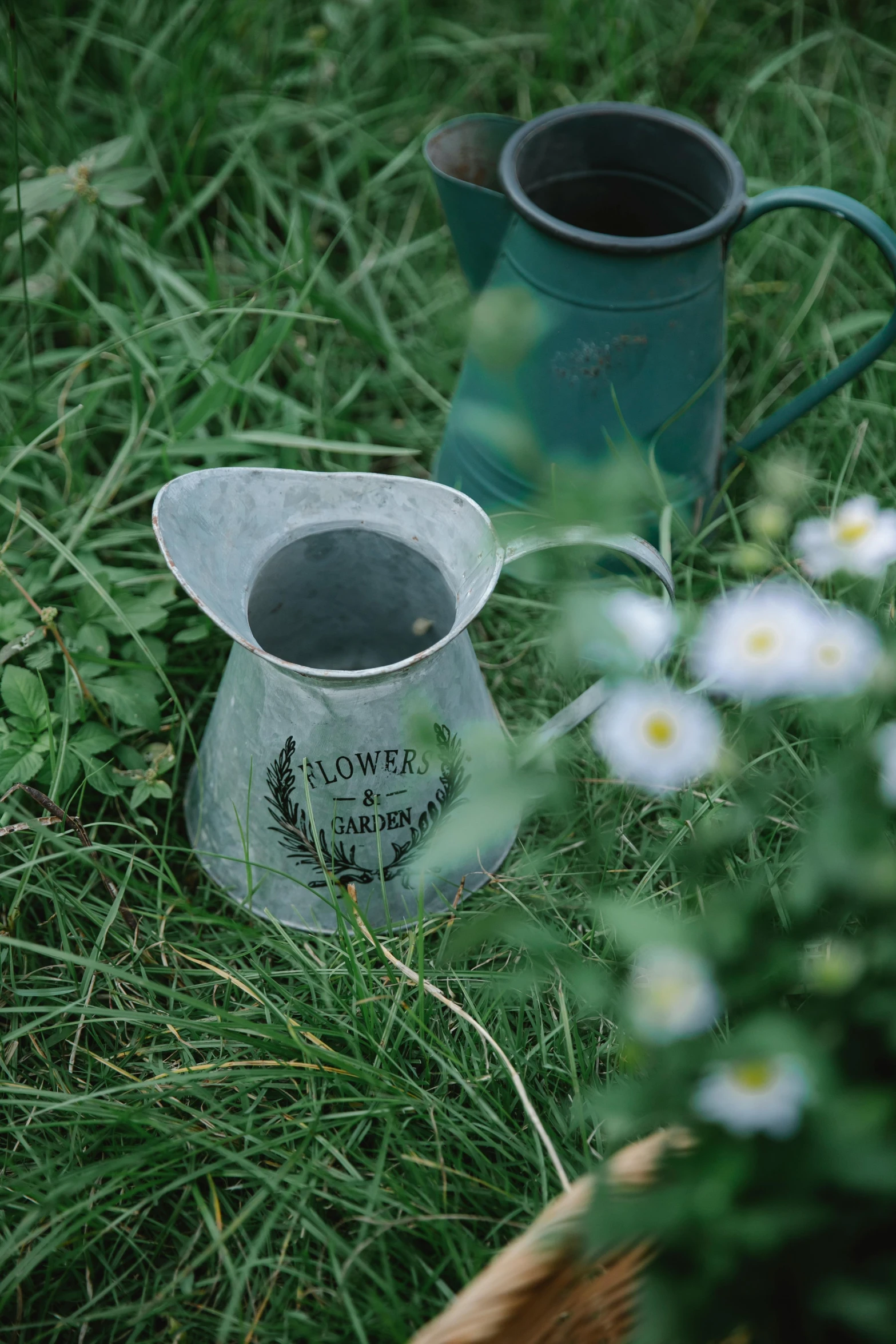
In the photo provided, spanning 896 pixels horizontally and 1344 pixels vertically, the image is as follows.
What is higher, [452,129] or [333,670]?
[452,129]

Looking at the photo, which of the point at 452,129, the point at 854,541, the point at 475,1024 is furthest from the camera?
the point at 452,129

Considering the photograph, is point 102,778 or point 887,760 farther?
point 102,778

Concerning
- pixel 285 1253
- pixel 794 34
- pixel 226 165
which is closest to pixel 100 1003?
pixel 285 1253

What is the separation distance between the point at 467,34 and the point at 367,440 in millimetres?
738

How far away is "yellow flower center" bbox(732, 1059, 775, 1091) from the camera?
1.38ft

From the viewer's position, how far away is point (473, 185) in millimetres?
1004

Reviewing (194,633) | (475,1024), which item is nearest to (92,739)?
(194,633)

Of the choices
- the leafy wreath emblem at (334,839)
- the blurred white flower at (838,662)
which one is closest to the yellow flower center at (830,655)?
the blurred white flower at (838,662)

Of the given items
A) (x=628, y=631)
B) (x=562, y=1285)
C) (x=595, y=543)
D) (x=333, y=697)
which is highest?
(x=628, y=631)

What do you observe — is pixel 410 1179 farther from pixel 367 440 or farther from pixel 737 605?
pixel 367 440

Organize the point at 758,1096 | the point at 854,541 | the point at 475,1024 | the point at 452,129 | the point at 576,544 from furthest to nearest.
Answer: the point at 452,129 → the point at 475,1024 → the point at 576,544 → the point at 854,541 → the point at 758,1096

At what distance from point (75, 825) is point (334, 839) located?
220 millimetres

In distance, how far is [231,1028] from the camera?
78 centimetres

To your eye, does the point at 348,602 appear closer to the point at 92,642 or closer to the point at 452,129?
the point at 92,642
